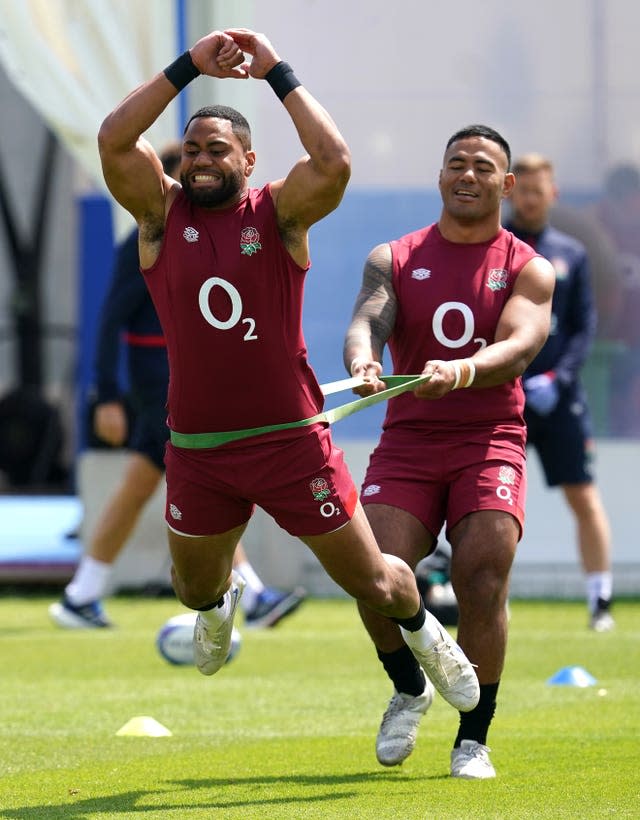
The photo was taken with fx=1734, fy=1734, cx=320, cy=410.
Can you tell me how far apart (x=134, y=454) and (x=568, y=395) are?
8.30 ft

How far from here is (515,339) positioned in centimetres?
586

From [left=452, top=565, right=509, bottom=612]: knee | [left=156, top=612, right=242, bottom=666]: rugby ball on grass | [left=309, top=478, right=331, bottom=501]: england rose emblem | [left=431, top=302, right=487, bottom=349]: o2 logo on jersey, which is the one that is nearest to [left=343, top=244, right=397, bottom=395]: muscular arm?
[left=431, top=302, right=487, bottom=349]: o2 logo on jersey

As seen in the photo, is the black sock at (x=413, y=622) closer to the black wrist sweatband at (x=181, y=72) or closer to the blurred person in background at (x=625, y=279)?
the black wrist sweatband at (x=181, y=72)

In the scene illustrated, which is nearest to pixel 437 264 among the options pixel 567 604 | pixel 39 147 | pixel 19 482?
pixel 567 604

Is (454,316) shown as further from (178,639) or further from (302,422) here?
(178,639)

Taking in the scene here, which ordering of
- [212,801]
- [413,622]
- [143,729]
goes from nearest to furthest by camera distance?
[212,801]
[413,622]
[143,729]

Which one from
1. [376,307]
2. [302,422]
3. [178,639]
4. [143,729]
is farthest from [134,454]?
[302,422]

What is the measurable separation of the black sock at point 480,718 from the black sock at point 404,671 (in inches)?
9.8

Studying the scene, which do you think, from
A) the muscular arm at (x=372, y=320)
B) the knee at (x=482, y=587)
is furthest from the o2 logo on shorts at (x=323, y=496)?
the knee at (x=482, y=587)

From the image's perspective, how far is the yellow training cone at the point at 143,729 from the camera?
22.0ft

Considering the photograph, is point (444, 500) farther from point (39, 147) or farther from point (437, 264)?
point (39, 147)

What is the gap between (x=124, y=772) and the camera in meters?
5.96

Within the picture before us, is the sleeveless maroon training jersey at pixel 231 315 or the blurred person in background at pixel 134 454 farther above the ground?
the sleeveless maroon training jersey at pixel 231 315

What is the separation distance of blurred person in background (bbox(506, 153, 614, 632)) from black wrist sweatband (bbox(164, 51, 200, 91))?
14.8ft
